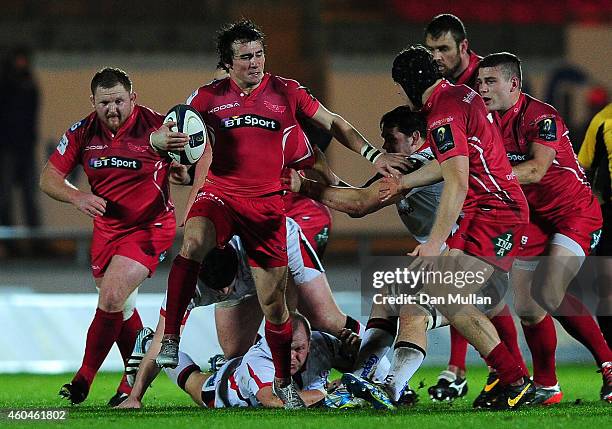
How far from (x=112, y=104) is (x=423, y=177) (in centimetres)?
200

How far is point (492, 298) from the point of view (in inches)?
258

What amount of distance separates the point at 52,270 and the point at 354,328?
612 centimetres

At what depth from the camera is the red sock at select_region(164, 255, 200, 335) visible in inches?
248

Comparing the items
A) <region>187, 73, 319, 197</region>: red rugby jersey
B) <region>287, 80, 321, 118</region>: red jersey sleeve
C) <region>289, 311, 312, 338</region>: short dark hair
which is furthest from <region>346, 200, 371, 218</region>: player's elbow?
<region>289, 311, 312, 338</region>: short dark hair

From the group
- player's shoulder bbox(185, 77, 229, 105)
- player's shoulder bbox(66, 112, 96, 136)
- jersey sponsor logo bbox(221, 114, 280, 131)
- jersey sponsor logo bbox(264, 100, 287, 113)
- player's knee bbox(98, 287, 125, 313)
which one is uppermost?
player's shoulder bbox(185, 77, 229, 105)

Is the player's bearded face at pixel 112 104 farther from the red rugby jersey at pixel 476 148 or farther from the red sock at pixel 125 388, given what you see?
the red rugby jersey at pixel 476 148

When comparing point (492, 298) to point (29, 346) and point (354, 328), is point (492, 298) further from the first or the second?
point (29, 346)

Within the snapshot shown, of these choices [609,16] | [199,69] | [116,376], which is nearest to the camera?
[116,376]

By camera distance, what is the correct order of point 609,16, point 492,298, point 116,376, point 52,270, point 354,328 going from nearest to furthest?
point 492,298 < point 354,328 < point 116,376 < point 52,270 < point 609,16

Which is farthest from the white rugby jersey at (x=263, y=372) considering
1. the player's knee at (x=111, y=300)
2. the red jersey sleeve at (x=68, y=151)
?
the red jersey sleeve at (x=68, y=151)

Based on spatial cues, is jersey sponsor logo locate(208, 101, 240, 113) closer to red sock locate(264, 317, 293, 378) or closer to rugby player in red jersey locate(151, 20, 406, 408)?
rugby player in red jersey locate(151, 20, 406, 408)

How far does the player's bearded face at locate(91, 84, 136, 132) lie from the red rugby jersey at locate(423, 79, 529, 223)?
1949 millimetres

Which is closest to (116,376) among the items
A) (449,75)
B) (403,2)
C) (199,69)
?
(449,75)

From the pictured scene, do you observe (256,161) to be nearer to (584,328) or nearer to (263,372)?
(263,372)
